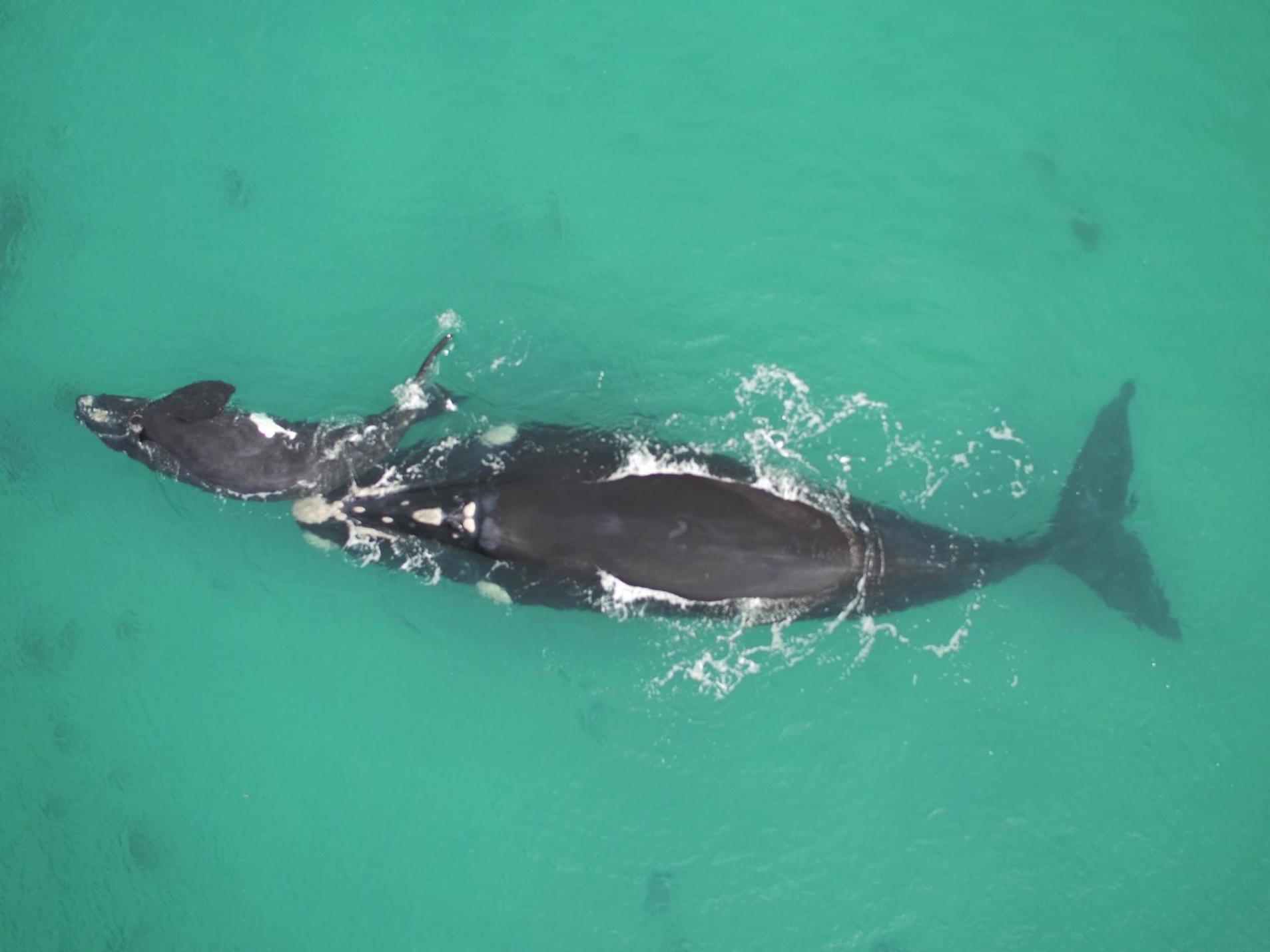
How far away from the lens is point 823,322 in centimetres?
1373

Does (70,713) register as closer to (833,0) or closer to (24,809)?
(24,809)

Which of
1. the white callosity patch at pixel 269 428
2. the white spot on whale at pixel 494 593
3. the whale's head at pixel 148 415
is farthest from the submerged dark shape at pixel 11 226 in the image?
the white spot on whale at pixel 494 593

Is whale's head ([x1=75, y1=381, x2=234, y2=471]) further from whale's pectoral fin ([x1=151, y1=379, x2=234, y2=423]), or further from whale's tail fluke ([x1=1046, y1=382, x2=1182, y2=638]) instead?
whale's tail fluke ([x1=1046, y1=382, x2=1182, y2=638])

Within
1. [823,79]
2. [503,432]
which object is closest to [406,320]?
[503,432]

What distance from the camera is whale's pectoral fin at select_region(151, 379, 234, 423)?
12805mm

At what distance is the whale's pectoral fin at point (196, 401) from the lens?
504 inches

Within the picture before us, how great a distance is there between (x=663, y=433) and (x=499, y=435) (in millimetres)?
2366

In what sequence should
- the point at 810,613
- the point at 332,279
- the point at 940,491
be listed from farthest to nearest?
the point at 332,279 < the point at 940,491 < the point at 810,613

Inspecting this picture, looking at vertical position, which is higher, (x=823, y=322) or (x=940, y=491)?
(x=823, y=322)

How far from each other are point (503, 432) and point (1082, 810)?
10002 millimetres

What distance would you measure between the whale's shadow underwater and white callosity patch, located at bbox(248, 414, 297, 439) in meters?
0.03

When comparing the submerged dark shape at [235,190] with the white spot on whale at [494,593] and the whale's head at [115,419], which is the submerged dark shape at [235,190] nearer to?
the whale's head at [115,419]

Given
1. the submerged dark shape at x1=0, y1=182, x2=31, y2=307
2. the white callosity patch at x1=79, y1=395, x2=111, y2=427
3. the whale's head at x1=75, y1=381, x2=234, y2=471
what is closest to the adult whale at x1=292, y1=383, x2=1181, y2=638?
the whale's head at x1=75, y1=381, x2=234, y2=471

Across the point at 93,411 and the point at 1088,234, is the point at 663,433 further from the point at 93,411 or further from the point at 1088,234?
the point at 93,411
